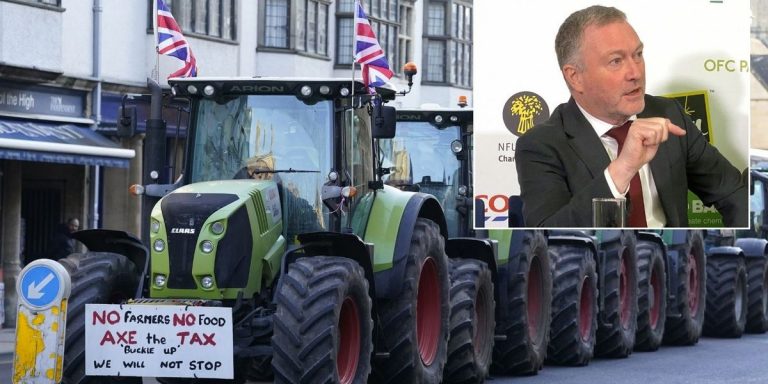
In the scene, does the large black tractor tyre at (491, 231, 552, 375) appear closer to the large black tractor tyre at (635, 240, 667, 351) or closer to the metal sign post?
the large black tractor tyre at (635, 240, 667, 351)

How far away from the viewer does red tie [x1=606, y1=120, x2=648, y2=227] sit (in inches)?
367

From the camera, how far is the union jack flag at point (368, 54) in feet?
54.5

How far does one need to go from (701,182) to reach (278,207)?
245 inches

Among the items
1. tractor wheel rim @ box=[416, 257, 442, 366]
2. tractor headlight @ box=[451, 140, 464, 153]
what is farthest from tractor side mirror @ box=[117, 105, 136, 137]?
tractor headlight @ box=[451, 140, 464, 153]

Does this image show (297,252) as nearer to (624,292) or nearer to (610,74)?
(610,74)

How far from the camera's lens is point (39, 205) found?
3006 cm

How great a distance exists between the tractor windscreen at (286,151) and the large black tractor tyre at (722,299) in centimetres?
1409

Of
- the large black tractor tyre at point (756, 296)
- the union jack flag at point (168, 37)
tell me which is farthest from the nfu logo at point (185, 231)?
the large black tractor tyre at point (756, 296)

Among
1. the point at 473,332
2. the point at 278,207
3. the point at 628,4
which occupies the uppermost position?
the point at 628,4

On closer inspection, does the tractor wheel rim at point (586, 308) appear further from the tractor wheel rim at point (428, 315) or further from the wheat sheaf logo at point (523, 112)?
the wheat sheaf logo at point (523, 112)

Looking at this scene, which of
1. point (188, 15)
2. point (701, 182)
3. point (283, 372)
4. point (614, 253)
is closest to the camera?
point (701, 182)

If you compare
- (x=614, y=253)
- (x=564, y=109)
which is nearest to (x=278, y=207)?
(x=564, y=109)

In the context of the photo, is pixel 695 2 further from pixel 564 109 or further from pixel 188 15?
pixel 188 15

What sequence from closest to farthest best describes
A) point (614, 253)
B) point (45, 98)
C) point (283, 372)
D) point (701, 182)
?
point (701, 182)
point (283, 372)
point (614, 253)
point (45, 98)
